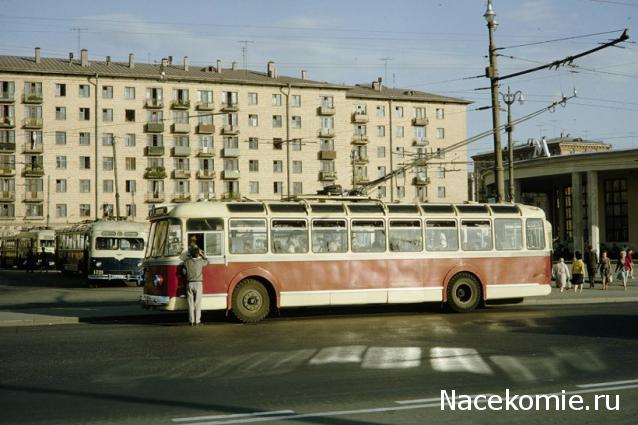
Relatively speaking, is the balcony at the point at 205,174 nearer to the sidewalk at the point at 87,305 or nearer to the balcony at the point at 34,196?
the balcony at the point at 34,196

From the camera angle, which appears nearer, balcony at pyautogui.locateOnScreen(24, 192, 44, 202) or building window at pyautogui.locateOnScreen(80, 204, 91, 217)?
balcony at pyautogui.locateOnScreen(24, 192, 44, 202)

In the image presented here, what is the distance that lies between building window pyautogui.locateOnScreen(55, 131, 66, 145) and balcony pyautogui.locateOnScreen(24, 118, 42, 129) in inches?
75.2

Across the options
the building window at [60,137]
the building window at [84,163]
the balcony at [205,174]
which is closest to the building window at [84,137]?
the building window at [84,163]

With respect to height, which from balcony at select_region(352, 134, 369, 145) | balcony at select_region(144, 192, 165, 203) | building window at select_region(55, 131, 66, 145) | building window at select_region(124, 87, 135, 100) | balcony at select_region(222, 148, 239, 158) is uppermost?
building window at select_region(124, 87, 135, 100)

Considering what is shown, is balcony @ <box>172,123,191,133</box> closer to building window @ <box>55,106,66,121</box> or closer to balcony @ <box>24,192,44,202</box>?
building window @ <box>55,106,66,121</box>


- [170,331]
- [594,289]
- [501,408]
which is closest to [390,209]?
[170,331]

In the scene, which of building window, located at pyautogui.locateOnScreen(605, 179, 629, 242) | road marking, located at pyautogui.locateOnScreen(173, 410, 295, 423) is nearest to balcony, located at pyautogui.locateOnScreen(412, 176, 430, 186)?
building window, located at pyautogui.locateOnScreen(605, 179, 629, 242)

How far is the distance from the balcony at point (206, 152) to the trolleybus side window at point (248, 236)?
71.8 metres

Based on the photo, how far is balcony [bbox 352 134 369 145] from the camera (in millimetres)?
96244

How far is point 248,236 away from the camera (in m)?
18.2

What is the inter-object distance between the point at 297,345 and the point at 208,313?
7.43 metres

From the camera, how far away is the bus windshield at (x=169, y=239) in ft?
Answer: 58.1

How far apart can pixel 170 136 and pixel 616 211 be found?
46.6m

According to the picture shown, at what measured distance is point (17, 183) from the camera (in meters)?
84.8
